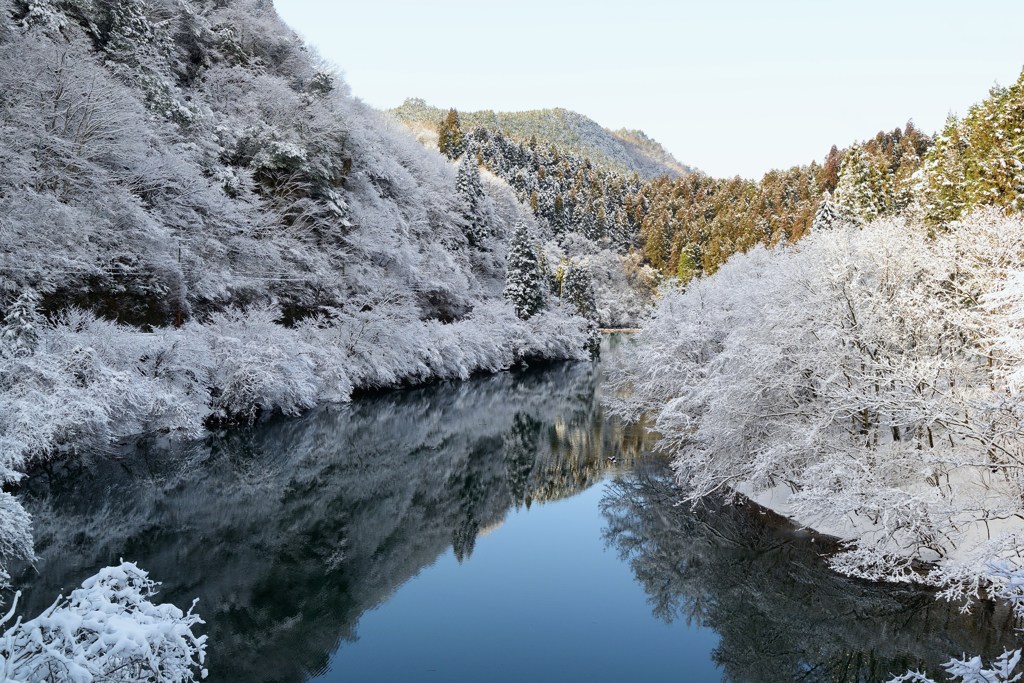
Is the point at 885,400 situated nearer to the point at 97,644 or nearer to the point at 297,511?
the point at 97,644

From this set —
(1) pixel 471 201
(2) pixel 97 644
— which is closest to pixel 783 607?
(2) pixel 97 644

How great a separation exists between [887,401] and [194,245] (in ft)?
87.1

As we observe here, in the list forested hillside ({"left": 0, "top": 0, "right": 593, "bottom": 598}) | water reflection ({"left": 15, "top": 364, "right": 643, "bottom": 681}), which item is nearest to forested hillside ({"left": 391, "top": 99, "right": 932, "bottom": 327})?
forested hillside ({"left": 0, "top": 0, "right": 593, "bottom": 598})

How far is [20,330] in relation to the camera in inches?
578

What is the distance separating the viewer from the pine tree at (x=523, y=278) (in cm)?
4850

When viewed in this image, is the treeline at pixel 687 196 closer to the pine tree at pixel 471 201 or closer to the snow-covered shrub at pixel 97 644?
the pine tree at pixel 471 201

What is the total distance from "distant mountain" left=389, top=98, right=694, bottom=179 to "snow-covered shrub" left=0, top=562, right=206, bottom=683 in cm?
12706

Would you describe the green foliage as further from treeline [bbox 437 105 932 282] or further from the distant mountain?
the distant mountain

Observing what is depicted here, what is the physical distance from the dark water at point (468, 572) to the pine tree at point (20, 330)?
10.4 ft

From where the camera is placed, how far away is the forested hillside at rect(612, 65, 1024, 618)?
10734 mm

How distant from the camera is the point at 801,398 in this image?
14.4 metres

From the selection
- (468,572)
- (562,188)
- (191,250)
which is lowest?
(468,572)

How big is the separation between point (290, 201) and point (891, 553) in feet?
107

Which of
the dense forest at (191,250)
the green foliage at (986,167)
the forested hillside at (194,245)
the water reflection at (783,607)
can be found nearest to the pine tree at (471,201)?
the forested hillside at (194,245)
